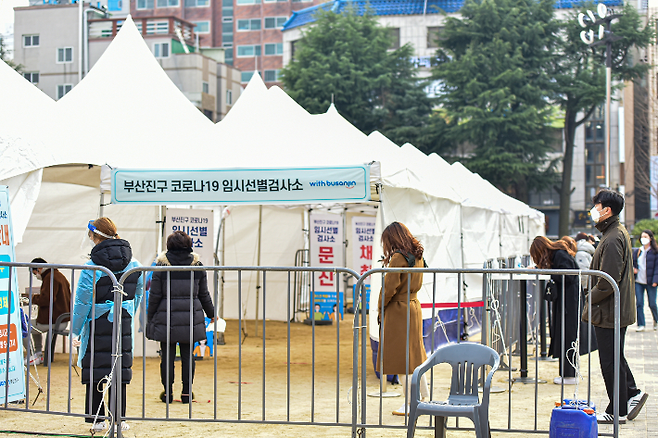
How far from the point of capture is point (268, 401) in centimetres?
867

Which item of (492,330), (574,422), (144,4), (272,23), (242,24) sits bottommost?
(574,422)

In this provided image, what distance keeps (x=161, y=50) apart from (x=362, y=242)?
137ft

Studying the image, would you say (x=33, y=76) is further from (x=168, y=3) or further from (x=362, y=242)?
(x=362, y=242)

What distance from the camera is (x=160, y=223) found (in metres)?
11.9

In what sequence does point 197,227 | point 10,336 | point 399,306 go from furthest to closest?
point 197,227, point 399,306, point 10,336

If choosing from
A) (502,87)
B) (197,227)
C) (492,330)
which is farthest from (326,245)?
(502,87)

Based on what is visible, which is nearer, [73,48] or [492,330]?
[492,330]

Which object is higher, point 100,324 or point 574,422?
point 100,324

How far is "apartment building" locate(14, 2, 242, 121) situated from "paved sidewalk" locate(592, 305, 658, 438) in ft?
140

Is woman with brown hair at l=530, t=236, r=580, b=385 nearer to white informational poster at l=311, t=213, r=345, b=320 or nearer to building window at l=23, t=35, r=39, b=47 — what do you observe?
white informational poster at l=311, t=213, r=345, b=320

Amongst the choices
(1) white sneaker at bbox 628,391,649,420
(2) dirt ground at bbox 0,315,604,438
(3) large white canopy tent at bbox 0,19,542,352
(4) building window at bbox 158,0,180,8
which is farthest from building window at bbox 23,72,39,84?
(1) white sneaker at bbox 628,391,649,420

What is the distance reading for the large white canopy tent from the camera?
33.3ft

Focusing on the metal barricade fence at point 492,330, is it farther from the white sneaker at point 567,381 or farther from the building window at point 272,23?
the building window at point 272,23

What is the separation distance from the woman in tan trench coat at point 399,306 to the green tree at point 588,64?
36.9 m
